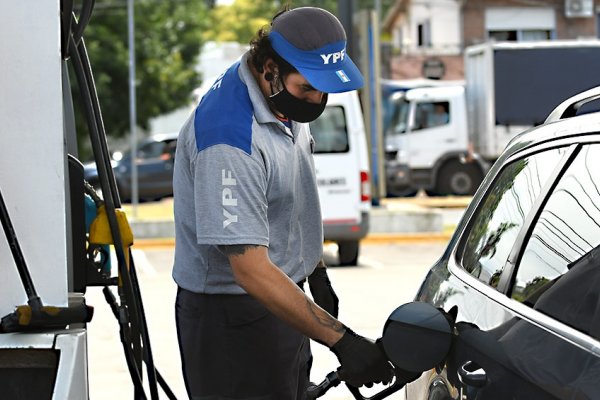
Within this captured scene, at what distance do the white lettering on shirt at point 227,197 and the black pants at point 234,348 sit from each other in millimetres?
367

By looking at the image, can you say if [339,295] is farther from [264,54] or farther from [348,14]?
[264,54]

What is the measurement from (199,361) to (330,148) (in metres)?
11.2

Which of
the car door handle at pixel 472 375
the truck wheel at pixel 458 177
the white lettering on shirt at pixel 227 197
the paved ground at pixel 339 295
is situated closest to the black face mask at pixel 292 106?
the white lettering on shirt at pixel 227 197

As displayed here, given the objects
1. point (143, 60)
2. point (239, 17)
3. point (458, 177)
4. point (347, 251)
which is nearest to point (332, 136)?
point (347, 251)

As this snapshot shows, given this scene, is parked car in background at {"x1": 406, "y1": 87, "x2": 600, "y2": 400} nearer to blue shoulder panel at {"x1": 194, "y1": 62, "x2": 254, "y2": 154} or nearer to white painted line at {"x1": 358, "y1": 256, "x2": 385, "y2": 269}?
blue shoulder panel at {"x1": 194, "y1": 62, "x2": 254, "y2": 154}

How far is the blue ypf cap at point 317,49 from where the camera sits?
3695 millimetres

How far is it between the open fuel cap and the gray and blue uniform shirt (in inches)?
23.8

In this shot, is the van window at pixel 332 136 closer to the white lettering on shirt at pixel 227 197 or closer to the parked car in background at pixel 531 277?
the parked car in background at pixel 531 277

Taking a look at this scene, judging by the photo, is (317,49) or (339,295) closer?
(317,49)

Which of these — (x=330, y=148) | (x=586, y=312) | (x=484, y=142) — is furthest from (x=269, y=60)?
(x=484, y=142)

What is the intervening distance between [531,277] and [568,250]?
13cm

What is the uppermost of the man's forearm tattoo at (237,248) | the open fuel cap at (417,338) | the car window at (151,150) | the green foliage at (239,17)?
the green foliage at (239,17)

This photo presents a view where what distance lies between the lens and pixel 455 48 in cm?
4378

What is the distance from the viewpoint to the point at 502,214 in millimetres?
3576
